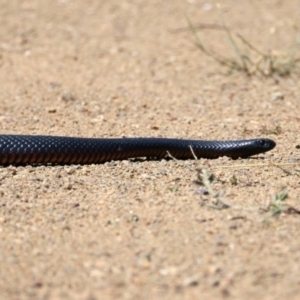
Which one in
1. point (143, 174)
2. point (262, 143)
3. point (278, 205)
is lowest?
point (262, 143)

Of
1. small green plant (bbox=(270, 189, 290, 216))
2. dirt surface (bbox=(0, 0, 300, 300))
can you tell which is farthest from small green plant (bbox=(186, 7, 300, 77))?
small green plant (bbox=(270, 189, 290, 216))

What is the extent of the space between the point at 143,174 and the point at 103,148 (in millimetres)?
564

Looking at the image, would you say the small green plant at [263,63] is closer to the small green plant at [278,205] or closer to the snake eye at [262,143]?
the snake eye at [262,143]

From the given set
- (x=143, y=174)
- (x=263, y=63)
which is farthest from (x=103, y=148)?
(x=263, y=63)

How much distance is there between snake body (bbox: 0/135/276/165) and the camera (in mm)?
7129

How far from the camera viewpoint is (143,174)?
275 inches

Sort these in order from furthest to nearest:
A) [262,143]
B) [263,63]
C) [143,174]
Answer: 1. [263,63]
2. [262,143]
3. [143,174]

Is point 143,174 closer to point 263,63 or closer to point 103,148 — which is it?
point 103,148

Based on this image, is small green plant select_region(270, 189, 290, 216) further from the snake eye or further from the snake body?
the snake eye

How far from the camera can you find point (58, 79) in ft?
35.2

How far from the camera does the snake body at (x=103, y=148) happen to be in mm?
7129

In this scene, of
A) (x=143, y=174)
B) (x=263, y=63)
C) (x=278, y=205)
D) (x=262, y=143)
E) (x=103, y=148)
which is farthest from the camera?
(x=263, y=63)

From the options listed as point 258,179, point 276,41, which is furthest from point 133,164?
point 276,41

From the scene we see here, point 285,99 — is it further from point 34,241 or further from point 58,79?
point 34,241
